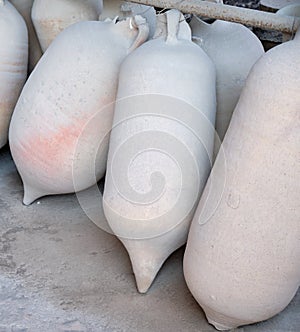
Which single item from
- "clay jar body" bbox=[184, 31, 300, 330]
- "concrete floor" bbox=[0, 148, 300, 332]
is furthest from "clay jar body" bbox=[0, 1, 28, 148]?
"clay jar body" bbox=[184, 31, 300, 330]

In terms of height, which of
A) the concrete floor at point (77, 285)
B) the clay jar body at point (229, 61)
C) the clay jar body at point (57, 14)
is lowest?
the concrete floor at point (77, 285)

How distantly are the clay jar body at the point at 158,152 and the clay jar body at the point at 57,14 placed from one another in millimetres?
434

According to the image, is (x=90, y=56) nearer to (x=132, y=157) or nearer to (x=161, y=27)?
(x=161, y=27)

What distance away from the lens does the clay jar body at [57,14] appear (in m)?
1.63

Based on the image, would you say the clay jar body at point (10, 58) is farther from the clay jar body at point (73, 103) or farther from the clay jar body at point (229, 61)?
the clay jar body at point (229, 61)

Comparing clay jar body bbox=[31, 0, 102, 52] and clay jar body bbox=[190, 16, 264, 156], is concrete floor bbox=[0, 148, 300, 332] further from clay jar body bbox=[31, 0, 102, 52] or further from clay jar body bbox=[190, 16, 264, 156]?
clay jar body bbox=[31, 0, 102, 52]

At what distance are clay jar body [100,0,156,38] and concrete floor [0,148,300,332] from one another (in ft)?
1.71

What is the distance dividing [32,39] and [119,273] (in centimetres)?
82

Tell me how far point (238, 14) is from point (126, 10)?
0.42 m

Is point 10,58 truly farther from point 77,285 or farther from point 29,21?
point 77,285

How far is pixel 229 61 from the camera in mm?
1390

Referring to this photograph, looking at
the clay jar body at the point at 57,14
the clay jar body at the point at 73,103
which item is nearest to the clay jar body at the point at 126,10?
the clay jar body at the point at 57,14

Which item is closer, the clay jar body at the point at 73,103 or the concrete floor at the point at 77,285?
the concrete floor at the point at 77,285

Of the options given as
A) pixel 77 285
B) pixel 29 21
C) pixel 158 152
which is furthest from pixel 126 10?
pixel 77 285
